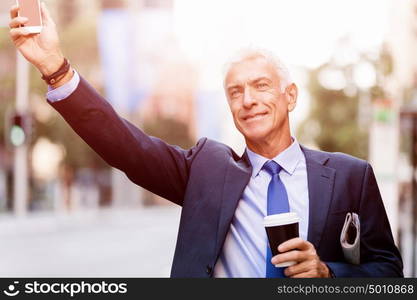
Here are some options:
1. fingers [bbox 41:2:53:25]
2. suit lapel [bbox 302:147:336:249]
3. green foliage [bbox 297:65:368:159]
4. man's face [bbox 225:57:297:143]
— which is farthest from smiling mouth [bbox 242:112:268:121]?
green foliage [bbox 297:65:368:159]

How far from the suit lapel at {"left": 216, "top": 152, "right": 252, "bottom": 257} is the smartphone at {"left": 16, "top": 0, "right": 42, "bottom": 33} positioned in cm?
66

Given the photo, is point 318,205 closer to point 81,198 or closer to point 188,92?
point 81,198

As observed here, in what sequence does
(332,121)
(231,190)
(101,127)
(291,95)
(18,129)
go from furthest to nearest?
(332,121) < (18,129) < (291,95) < (231,190) < (101,127)

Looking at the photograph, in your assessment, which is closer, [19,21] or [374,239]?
[19,21]

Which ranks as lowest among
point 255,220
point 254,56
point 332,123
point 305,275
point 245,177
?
point 332,123

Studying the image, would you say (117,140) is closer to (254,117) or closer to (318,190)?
(254,117)

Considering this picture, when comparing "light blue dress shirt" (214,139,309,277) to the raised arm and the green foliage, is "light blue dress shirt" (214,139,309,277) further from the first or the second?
the green foliage

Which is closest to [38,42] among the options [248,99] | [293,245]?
[248,99]

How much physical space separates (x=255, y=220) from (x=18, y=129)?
33.9 feet

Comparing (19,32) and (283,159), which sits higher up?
(19,32)

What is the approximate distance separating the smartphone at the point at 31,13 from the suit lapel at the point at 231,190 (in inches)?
26.0

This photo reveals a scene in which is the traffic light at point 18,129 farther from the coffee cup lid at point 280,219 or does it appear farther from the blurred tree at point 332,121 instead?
the coffee cup lid at point 280,219

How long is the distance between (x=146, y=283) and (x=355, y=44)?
6.71m

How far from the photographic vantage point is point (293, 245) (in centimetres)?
198
